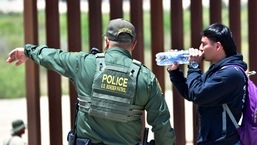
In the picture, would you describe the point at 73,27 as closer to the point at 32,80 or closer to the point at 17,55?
the point at 32,80

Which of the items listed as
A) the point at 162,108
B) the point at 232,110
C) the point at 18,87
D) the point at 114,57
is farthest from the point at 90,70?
the point at 18,87

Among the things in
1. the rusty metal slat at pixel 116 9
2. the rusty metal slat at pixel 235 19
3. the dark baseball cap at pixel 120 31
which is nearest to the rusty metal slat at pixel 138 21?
the rusty metal slat at pixel 116 9

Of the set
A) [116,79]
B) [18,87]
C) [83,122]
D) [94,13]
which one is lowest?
[18,87]

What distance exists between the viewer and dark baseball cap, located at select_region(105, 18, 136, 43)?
13.0 feet

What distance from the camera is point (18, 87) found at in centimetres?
1532

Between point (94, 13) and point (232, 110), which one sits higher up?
point (94, 13)

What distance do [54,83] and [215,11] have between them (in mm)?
1498

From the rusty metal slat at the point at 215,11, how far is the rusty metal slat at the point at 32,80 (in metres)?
1.50

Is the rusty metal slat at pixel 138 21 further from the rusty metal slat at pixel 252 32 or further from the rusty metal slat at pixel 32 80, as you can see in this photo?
the rusty metal slat at pixel 252 32

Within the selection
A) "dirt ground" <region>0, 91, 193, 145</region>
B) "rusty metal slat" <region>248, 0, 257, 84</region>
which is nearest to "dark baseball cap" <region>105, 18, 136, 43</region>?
"rusty metal slat" <region>248, 0, 257, 84</region>

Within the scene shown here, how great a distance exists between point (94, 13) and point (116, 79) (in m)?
1.51

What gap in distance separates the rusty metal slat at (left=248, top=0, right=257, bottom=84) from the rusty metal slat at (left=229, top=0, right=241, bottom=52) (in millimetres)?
109

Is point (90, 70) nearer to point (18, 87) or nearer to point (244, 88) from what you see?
point (244, 88)

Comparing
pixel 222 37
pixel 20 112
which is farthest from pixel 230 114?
pixel 20 112
